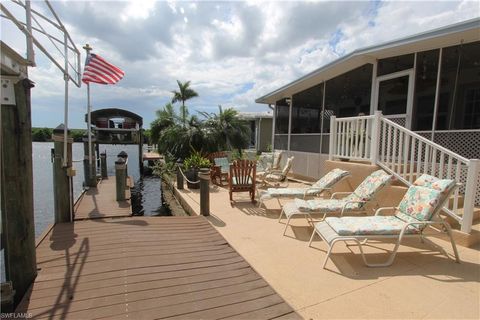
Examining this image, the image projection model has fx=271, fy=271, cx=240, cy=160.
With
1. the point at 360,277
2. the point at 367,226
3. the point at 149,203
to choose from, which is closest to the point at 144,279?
the point at 360,277

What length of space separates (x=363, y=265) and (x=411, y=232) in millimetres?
740

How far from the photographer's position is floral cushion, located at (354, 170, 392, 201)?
428 cm

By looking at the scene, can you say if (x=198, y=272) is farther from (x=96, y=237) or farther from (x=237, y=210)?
(x=237, y=210)

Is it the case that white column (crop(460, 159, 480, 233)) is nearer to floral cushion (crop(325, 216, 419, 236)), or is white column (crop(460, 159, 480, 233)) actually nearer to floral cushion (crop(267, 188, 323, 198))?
floral cushion (crop(325, 216, 419, 236))

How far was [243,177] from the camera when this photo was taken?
6.45 metres

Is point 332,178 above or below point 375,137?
below

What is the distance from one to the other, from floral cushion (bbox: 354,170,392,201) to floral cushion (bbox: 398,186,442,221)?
47 centimetres

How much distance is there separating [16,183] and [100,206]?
332 cm

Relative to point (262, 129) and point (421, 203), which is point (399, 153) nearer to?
point (421, 203)

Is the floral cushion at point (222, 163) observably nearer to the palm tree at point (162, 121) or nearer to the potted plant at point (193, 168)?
the potted plant at point (193, 168)

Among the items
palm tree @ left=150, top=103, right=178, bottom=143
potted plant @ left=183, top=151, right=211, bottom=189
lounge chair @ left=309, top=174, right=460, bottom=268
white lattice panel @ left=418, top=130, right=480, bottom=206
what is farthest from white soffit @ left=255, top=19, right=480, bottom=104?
palm tree @ left=150, top=103, right=178, bottom=143

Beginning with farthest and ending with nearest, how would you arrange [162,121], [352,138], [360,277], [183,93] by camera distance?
[183,93], [162,121], [352,138], [360,277]

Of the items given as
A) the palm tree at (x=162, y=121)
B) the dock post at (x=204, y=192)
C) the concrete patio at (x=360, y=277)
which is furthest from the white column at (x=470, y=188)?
the palm tree at (x=162, y=121)

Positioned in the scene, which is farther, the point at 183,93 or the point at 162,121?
the point at 183,93
